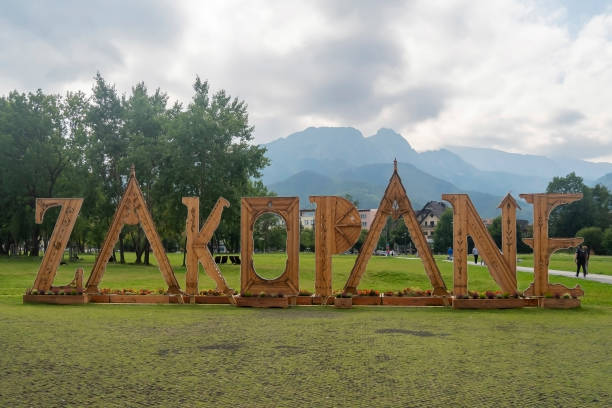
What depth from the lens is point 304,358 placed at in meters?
7.46

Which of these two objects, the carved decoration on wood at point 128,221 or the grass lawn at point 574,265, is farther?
the grass lawn at point 574,265

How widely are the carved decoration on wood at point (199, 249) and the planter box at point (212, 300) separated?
22cm

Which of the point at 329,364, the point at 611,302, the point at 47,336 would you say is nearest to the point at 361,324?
the point at 329,364

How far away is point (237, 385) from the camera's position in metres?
6.02

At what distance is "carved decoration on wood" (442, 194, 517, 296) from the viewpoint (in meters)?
13.7

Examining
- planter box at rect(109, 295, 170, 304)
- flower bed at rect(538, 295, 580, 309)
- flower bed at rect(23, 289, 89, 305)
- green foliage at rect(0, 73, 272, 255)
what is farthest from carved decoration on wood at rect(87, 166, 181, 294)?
green foliage at rect(0, 73, 272, 255)

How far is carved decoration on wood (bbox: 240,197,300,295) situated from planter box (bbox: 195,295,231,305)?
63 centimetres

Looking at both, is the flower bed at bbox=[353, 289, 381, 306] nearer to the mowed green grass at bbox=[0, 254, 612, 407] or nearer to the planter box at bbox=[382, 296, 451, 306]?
the planter box at bbox=[382, 296, 451, 306]

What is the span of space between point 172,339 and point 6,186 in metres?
44.8

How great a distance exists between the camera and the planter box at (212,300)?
46.6ft

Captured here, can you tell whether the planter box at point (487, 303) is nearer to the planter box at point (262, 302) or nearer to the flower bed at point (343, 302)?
the flower bed at point (343, 302)

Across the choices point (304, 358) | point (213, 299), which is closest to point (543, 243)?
point (304, 358)

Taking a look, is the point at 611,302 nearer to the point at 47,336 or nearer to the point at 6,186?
the point at 47,336

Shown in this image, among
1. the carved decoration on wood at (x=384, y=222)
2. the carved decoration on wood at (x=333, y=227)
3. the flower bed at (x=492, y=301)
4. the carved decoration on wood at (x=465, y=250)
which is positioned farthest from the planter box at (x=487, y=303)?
the carved decoration on wood at (x=333, y=227)
